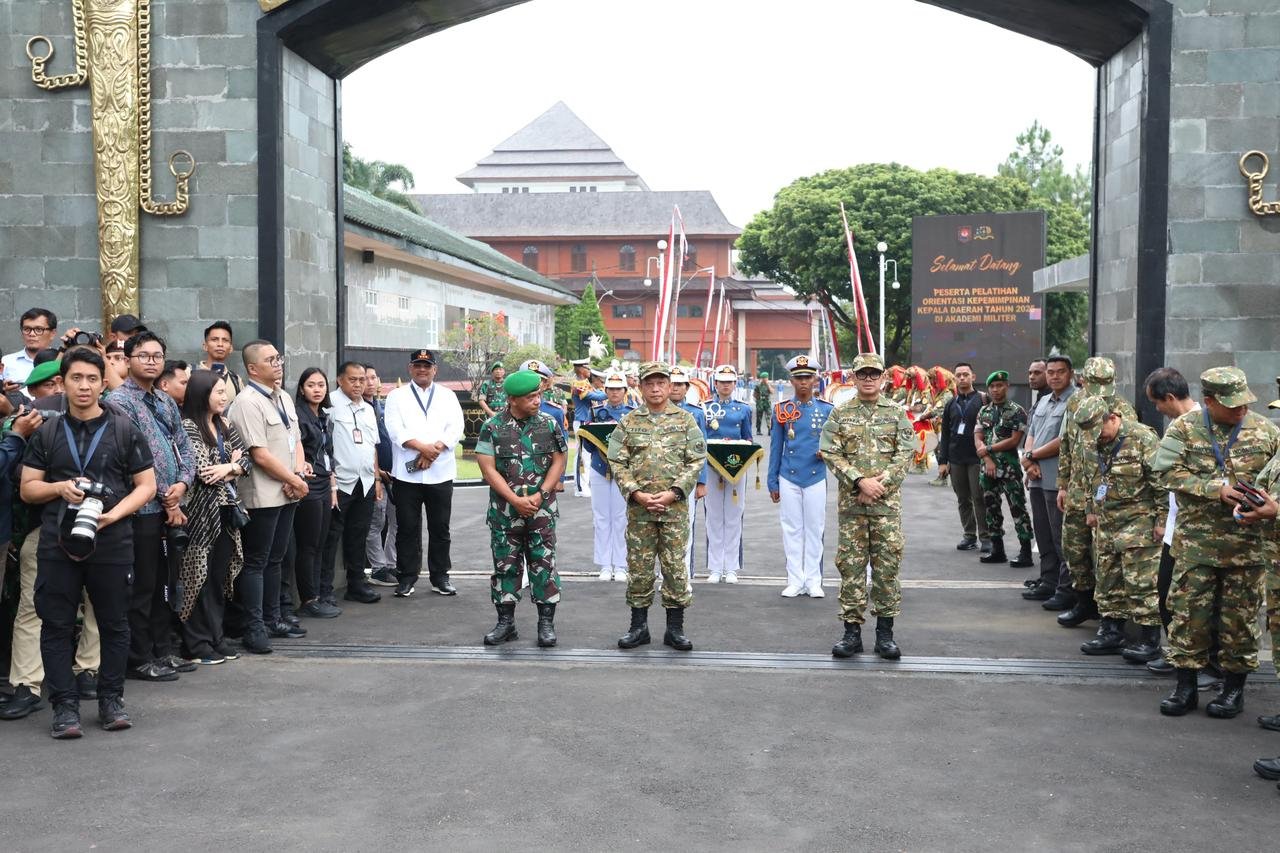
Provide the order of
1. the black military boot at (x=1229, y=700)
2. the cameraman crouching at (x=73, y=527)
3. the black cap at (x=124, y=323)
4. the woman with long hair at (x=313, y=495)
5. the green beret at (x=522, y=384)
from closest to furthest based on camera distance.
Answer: the cameraman crouching at (x=73, y=527) < the black military boot at (x=1229, y=700) < the green beret at (x=522, y=384) < the woman with long hair at (x=313, y=495) < the black cap at (x=124, y=323)

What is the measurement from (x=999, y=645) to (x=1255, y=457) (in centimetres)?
248

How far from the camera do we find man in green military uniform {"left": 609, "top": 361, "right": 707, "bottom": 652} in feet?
25.6

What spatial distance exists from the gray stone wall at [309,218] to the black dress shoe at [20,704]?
366 centimetres

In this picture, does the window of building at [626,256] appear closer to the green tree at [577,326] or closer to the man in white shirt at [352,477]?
the green tree at [577,326]

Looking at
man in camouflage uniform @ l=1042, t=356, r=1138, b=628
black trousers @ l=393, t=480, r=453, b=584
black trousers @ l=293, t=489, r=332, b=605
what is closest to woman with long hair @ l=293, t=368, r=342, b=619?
black trousers @ l=293, t=489, r=332, b=605

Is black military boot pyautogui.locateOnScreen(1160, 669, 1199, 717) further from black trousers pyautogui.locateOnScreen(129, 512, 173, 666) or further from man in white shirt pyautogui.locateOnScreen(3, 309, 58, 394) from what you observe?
man in white shirt pyautogui.locateOnScreen(3, 309, 58, 394)

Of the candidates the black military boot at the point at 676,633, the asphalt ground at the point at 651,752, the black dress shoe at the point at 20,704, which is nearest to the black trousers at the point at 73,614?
the asphalt ground at the point at 651,752

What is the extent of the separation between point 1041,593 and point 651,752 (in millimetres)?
5146

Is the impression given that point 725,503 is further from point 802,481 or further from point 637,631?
point 637,631

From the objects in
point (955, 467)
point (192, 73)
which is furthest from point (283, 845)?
point (955, 467)

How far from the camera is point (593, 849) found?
14.5 feet

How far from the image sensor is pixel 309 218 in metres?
9.84

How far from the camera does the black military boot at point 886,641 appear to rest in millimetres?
7465

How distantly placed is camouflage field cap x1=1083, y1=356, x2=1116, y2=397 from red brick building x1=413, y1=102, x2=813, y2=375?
6332 cm
